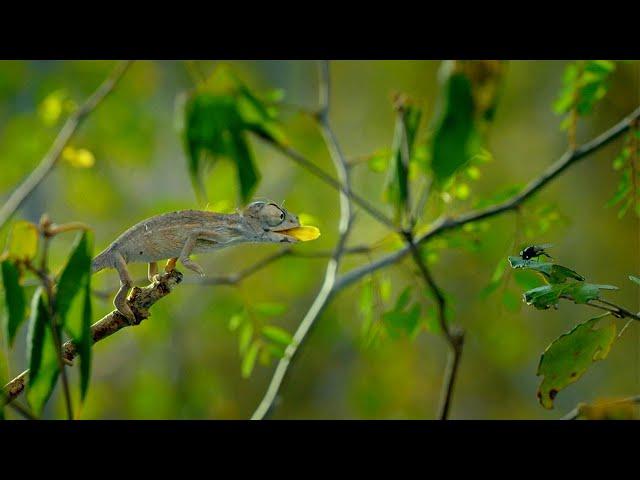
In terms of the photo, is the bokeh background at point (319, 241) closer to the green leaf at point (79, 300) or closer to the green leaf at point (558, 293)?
the green leaf at point (558, 293)

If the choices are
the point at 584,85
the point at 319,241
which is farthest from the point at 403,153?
the point at 319,241

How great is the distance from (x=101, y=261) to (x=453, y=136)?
246mm

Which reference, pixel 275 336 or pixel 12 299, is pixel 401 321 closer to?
pixel 275 336

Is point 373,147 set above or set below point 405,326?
above

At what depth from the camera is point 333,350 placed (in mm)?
2193

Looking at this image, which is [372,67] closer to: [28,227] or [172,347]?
[172,347]

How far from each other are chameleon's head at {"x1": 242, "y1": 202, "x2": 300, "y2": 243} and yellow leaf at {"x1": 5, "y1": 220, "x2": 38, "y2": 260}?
12 cm

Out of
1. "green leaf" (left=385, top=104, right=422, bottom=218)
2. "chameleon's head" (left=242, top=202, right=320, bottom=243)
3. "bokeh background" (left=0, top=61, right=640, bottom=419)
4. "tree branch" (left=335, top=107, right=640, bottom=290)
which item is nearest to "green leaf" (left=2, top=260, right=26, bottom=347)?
"chameleon's head" (left=242, top=202, right=320, bottom=243)

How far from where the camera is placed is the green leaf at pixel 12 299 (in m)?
0.38

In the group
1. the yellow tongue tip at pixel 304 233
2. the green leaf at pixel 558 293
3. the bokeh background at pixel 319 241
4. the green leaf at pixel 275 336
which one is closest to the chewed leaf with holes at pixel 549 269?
the green leaf at pixel 558 293

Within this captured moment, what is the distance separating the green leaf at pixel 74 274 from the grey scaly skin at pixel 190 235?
2 centimetres

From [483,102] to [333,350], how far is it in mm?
1707

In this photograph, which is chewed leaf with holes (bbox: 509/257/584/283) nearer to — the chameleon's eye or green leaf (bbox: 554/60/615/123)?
the chameleon's eye
